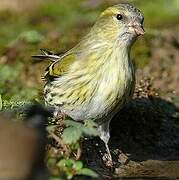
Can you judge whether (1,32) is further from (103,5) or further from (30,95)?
(30,95)

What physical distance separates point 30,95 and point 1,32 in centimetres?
476

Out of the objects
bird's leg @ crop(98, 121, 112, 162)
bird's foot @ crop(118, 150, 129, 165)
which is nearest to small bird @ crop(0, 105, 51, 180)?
bird's leg @ crop(98, 121, 112, 162)

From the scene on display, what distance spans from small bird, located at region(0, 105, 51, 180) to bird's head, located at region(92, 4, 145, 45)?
233 cm

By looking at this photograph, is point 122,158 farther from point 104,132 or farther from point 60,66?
point 60,66

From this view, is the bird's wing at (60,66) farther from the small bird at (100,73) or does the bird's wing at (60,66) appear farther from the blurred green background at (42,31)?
the blurred green background at (42,31)

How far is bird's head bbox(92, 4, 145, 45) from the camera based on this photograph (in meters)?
7.20

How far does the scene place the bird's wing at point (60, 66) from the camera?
288 inches

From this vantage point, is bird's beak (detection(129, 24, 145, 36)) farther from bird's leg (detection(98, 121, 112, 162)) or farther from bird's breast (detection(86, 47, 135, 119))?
bird's leg (detection(98, 121, 112, 162))

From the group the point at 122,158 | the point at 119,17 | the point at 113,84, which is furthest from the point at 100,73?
the point at 122,158

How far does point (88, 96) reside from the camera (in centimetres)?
706

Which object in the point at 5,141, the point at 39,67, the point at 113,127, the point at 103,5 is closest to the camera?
the point at 5,141

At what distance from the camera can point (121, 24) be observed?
7.34m

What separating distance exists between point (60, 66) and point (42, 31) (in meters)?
5.72

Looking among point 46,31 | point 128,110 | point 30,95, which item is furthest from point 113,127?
point 46,31
